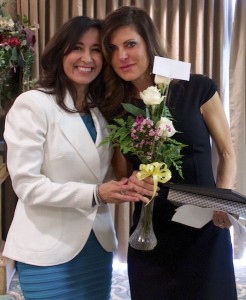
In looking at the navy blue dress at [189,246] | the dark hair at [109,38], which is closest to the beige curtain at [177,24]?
the dark hair at [109,38]

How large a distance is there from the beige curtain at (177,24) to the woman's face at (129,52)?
1.42 m

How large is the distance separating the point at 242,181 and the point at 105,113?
1887 mm

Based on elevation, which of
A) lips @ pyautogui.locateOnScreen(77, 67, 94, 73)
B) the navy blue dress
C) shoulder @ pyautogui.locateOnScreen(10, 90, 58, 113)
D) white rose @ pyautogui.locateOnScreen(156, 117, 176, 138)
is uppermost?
lips @ pyautogui.locateOnScreen(77, 67, 94, 73)

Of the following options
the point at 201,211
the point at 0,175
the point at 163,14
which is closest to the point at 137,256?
the point at 201,211

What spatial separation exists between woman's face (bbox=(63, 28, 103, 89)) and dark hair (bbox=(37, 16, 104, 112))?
0.06ft

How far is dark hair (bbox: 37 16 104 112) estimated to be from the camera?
4.33ft

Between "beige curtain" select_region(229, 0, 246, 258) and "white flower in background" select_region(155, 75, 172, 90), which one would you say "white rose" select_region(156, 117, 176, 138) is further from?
"beige curtain" select_region(229, 0, 246, 258)

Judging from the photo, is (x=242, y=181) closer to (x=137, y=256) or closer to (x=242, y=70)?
(x=242, y=70)

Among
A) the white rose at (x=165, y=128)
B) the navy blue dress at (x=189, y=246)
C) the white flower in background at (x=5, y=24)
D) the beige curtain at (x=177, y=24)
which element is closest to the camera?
the white rose at (x=165, y=128)

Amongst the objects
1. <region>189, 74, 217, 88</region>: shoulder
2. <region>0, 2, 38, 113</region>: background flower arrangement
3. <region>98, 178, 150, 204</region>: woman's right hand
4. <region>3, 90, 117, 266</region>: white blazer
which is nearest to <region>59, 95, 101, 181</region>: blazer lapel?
<region>3, 90, 117, 266</region>: white blazer

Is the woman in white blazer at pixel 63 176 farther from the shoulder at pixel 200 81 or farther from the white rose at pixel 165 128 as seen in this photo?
the shoulder at pixel 200 81

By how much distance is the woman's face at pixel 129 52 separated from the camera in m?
1.34

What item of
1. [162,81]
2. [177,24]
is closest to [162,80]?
[162,81]

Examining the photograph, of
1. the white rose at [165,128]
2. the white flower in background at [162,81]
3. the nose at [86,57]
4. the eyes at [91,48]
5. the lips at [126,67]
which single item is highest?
the eyes at [91,48]
